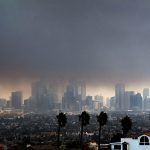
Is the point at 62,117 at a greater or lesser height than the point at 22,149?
greater

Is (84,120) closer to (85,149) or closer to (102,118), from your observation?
(102,118)

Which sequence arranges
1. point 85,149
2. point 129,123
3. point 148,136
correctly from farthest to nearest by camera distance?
point 129,123, point 85,149, point 148,136

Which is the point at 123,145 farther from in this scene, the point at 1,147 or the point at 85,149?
the point at 1,147

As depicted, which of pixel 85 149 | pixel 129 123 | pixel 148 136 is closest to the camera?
pixel 148 136

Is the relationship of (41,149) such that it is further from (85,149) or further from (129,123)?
(129,123)

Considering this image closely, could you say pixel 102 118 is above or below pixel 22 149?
above

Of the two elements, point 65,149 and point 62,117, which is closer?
point 65,149

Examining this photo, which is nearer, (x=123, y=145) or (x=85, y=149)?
(x=123, y=145)

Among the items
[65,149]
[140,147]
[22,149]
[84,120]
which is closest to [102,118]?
[84,120]

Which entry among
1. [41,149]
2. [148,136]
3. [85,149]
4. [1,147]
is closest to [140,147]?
[148,136]
